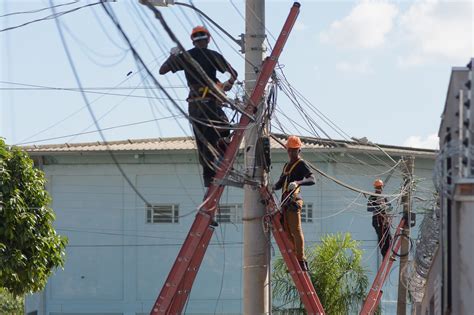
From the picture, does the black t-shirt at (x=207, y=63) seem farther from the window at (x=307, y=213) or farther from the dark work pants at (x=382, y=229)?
the window at (x=307, y=213)

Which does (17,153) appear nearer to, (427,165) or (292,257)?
(292,257)

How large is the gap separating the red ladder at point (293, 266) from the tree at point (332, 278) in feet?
47.6

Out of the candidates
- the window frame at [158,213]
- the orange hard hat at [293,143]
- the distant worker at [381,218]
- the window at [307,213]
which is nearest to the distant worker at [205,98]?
the orange hard hat at [293,143]

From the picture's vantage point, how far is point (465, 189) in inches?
387

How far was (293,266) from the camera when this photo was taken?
Result: 48.8ft

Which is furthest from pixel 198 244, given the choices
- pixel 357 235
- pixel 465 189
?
pixel 357 235

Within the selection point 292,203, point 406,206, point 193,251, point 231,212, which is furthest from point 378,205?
point 231,212

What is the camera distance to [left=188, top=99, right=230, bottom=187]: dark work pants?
43.3 feet

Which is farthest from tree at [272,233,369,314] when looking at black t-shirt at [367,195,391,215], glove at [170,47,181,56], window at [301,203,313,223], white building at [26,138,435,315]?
→ glove at [170,47,181,56]

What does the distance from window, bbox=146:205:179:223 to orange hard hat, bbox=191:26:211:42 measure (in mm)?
23089

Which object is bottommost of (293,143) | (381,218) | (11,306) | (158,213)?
(11,306)

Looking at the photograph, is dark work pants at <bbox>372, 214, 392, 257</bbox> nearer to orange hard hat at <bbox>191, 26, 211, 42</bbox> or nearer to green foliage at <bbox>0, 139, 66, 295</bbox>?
green foliage at <bbox>0, 139, 66, 295</bbox>

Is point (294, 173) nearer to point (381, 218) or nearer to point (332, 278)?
point (381, 218)

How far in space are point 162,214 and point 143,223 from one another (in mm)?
695
